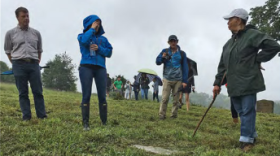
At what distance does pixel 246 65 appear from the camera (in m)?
4.30

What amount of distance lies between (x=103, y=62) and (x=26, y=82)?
5.95 feet

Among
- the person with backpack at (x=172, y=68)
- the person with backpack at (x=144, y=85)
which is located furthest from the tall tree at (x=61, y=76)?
the person with backpack at (x=172, y=68)

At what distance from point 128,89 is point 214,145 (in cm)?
1916

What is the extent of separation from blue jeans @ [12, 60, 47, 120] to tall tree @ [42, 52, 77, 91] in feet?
208

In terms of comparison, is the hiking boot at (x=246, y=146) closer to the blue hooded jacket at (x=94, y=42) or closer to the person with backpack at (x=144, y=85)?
the blue hooded jacket at (x=94, y=42)

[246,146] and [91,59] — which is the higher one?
[91,59]

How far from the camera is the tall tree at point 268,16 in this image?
23.0 m

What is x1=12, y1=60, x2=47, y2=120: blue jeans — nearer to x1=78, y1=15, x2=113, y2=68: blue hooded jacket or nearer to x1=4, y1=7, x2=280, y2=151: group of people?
x1=4, y1=7, x2=280, y2=151: group of people

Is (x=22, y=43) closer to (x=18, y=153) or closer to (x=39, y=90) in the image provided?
(x=39, y=90)

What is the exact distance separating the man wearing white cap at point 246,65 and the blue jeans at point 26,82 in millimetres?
3967

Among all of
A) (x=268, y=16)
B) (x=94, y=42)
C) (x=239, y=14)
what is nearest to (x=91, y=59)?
(x=94, y=42)

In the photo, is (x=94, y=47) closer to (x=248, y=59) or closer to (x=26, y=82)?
(x=26, y=82)

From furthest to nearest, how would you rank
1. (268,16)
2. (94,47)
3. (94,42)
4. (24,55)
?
(268,16)
(24,55)
(94,42)
(94,47)

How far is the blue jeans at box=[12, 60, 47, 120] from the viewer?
5742 millimetres
